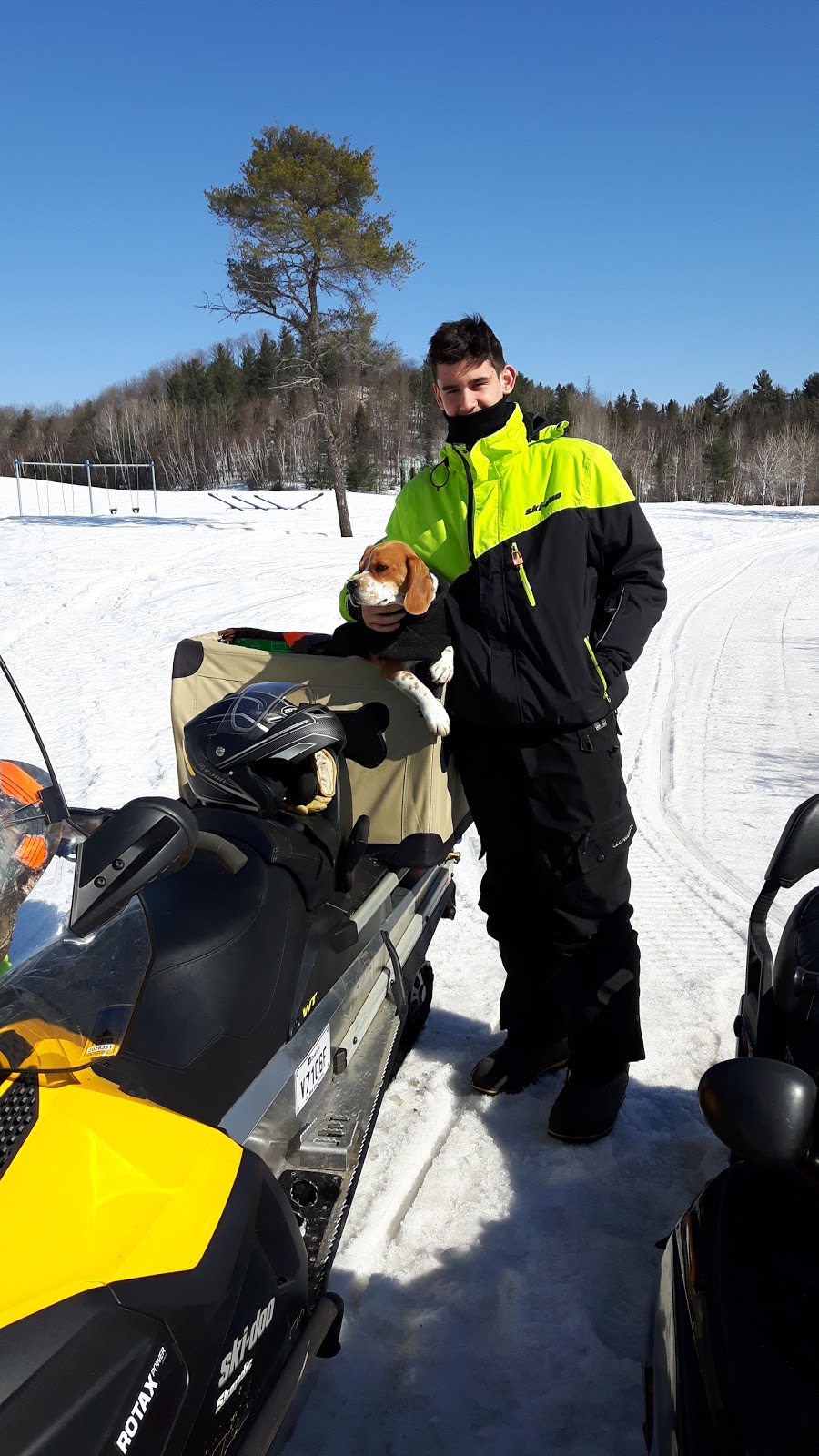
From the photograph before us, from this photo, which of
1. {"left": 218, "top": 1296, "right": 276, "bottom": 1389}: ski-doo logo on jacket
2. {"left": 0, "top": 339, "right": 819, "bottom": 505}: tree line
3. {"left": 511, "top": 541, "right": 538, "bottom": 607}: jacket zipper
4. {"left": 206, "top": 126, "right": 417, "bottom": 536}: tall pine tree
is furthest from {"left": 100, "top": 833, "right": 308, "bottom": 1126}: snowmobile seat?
{"left": 0, "top": 339, "right": 819, "bottom": 505}: tree line

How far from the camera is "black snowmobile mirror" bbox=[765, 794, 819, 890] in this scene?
2121 mm

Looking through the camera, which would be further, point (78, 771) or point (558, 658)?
point (78, 771)

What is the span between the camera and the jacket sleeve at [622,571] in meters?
2.46

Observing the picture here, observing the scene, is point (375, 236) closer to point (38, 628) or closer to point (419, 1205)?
point (38, 628)

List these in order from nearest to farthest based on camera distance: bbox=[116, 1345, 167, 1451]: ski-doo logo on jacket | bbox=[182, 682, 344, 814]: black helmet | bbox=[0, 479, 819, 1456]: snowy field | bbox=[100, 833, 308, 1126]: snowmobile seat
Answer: bbox=[116, 1345, 167, 1451]: ski-doo logo on jacket → bbox=[100, 833, 308, 1126]: snowmobile seat → bbox=[0, 479, 819, 1456]: snowy field → bbox=[182, 682, 344, 814]: black helmet

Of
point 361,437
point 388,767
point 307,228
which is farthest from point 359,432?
point 388,767

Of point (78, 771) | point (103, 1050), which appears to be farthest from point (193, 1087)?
point (78, 771)

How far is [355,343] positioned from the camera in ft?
62.0

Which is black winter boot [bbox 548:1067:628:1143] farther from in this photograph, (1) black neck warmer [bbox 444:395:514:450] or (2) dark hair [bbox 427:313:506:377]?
(2) dark hair [bbox 427:313:506:377]

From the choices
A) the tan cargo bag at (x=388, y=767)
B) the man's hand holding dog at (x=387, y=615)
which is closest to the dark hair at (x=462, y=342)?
the man's hand holding dog at (x=387, y=615)

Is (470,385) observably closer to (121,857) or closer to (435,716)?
(435,716)

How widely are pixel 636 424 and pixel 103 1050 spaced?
241 ft

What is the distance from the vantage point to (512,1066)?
291 cm

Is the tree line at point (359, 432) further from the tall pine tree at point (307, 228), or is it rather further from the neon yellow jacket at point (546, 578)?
the neon yellow jacket at point (546, 578)
